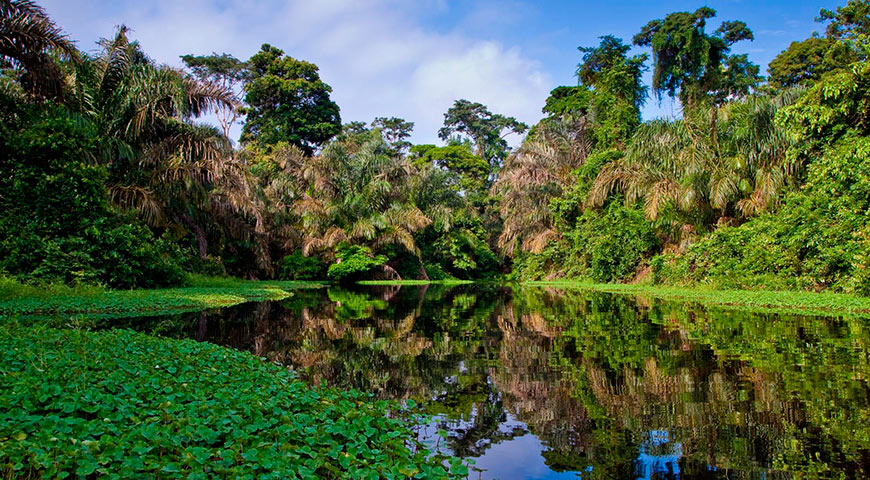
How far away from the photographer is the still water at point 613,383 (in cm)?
376

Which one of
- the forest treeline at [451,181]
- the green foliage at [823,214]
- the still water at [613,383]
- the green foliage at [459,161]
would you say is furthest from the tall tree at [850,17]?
the green foliage at [459,161]

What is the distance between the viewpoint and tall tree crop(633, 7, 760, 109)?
30516 mm

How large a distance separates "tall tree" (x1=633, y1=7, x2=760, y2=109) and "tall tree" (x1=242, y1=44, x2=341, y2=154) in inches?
939

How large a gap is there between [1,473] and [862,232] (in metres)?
16.1

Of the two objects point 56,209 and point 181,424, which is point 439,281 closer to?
point 56,209

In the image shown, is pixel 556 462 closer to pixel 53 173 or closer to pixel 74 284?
pixel 74 284

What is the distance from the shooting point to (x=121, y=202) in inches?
655

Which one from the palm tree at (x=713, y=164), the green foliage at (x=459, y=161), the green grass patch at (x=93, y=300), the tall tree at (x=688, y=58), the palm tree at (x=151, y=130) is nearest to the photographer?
the green grass patch at (x=93, y=300)

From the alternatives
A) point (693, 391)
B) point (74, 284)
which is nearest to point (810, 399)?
point (693, 391)

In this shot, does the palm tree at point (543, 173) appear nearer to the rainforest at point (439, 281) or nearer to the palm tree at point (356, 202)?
the rainforest at point (439, 281)

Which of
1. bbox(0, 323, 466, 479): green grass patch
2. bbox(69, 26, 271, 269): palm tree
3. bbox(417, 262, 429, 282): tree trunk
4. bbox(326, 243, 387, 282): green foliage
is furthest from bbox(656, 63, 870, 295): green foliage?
bbox(417, 262, 429, 282): tree trunk

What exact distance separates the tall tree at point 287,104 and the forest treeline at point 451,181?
0.26 meters

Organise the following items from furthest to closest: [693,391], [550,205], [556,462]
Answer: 1. [550,205]
2. [693,391]
3. [556,462]

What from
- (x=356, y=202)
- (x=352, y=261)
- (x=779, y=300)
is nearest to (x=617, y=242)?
(x=779, y=300)
